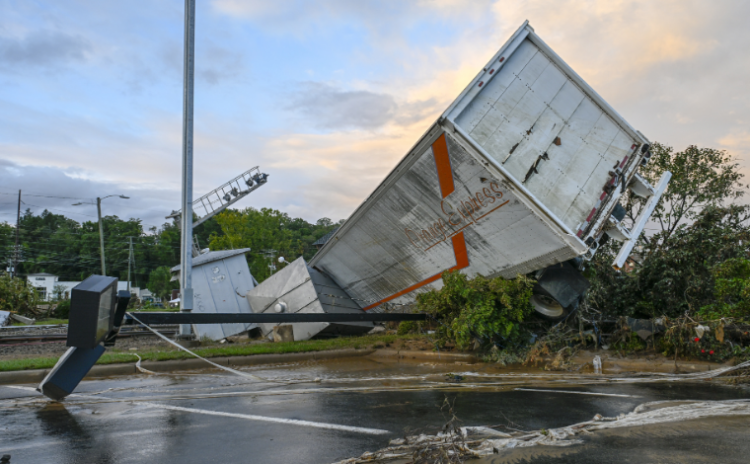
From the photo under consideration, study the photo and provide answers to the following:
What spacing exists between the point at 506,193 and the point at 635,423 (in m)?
4.26

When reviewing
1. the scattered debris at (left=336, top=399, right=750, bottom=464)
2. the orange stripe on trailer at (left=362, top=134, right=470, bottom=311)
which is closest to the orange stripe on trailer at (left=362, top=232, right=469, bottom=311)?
the orange stripe on trailer at (left=362, top=134, right=470, bottom=311)

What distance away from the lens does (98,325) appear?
4520 mm

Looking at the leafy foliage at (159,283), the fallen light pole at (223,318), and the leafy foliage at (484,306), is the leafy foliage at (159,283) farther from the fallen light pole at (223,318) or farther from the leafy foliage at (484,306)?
the fallen light pole at (223,318)

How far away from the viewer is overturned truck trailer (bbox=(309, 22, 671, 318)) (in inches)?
310

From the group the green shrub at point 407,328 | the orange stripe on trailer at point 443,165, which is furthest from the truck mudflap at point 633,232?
the green shrub at point 407,328

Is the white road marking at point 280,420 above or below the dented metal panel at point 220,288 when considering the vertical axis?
below

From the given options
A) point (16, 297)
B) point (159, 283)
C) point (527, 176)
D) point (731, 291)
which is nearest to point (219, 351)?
point (527, 176)

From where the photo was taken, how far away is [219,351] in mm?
9812

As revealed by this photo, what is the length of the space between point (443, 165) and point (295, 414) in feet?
16.0

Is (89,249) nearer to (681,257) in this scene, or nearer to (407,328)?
(407,328)

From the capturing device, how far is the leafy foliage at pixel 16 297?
20484mm

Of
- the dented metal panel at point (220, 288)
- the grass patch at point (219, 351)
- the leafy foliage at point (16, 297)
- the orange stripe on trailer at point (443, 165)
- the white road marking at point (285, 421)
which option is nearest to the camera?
the white road marking at point (285, 421)

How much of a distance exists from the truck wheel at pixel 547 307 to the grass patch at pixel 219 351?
3088mm

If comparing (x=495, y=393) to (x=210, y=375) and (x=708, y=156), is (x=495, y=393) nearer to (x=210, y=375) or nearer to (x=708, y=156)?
(x=210, y=375)
